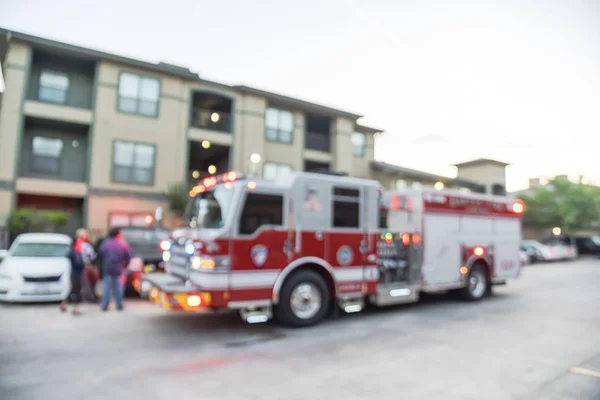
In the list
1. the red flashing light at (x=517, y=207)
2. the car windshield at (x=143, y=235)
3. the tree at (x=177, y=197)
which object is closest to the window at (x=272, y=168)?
the tree at (x=177, y=197)

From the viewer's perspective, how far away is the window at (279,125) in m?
23.2

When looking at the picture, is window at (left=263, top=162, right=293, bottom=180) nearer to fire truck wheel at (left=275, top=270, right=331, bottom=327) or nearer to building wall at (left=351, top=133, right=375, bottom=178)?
building wall at (left=351, top=133, right=375, bottom=178)

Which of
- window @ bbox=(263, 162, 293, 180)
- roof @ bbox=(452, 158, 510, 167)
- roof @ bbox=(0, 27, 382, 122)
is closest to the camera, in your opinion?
roof @ bbox=(0, 27, 382, 122)

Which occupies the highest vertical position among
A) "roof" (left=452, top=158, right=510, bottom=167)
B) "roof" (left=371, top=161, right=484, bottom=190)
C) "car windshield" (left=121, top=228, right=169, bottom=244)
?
"roof" (left=452, top=158, right=510, bottom=167)

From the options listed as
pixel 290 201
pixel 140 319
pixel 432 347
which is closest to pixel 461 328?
pixel 432 347

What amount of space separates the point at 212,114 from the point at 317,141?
7.28 metres

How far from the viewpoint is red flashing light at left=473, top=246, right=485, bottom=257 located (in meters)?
9.39

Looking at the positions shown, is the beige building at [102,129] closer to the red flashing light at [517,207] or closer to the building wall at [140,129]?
the building wall at [140,129]

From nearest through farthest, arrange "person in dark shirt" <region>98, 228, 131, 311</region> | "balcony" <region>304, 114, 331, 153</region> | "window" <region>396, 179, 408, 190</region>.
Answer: "person in dark shirt" <region>98, 228, 131, 311</region> < "balcony" <region>304, 114, 331, 153</region> < "window" <region>396, 179, 408, 190</region>

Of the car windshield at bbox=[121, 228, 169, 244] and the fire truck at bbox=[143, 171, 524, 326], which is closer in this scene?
the fire truck at bbox=[143, 171, 524, 326]

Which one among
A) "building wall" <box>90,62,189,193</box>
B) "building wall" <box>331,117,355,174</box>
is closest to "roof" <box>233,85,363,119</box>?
"building wall" <box>331,117,355,174</box>

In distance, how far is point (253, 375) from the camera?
4504mm

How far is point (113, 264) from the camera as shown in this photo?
7.89 m

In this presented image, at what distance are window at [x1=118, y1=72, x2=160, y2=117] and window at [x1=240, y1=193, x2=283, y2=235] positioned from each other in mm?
15058
